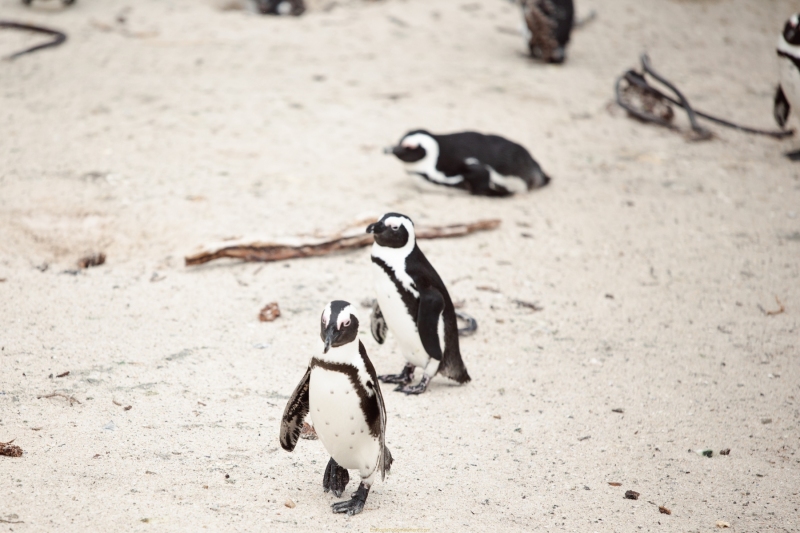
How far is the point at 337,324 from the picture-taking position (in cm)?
243

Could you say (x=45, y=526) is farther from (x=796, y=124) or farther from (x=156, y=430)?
(x=796, y=124)

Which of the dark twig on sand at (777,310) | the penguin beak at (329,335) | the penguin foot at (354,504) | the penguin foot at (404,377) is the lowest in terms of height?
the penguin foot at (404,377)

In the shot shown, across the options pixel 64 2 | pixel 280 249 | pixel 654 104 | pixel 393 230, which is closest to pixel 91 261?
pixel 280 249

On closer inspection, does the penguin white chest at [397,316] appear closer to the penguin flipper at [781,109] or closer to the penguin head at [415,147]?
the penguin head at [415,147]

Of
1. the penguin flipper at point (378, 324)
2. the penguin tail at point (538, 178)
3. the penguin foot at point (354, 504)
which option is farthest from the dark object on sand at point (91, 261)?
the penguin tail at point (538, 178)

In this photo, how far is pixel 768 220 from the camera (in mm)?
5598

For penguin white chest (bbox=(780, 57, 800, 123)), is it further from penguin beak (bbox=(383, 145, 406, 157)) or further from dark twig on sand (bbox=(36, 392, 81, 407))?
dark twig on sand (bbox=(36, 392, 81, 407))

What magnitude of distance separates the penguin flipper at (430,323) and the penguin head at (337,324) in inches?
39.1

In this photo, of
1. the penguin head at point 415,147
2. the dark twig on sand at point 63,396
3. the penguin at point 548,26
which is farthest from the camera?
the penguin at point 548,26

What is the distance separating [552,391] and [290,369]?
46.9 inches

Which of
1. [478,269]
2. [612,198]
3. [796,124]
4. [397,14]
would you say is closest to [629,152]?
[612,198]

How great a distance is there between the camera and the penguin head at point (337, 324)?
243 centimetres

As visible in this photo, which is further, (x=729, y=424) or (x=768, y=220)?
(x=768, y=220)

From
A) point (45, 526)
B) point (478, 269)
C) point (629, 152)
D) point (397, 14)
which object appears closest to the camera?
point (45, 526)
